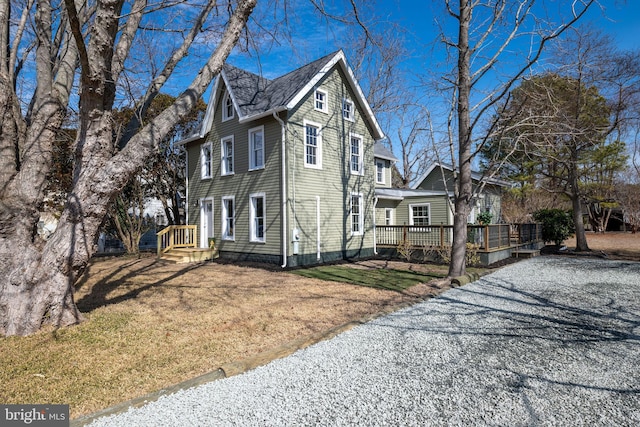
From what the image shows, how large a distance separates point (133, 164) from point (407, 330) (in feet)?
16.7

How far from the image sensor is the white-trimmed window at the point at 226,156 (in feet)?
48.9

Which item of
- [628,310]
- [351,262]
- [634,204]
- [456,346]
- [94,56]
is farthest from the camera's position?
[634,204]

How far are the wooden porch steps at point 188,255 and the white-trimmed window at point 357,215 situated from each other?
6140 millimetres

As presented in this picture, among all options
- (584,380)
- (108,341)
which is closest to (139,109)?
(108,341)

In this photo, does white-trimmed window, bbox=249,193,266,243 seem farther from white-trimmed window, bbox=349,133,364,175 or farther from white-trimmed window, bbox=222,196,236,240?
white-trimmed window, bbox=349,133,364,175

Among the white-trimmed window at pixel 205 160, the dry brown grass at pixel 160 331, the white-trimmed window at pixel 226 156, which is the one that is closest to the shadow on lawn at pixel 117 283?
the dry brown grass at pixel 160 331

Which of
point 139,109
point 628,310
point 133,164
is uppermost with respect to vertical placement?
point 139,109

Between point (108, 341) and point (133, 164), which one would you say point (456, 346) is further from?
point (133, 164)

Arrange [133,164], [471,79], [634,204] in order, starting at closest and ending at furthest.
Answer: [133,164] → [471,79] → [634,204]

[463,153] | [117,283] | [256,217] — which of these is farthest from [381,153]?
[117,283]

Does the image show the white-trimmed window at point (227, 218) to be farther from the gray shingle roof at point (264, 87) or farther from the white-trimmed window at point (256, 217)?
the gray shingle roof at point (264, 87)

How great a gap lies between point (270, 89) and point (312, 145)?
3786mm

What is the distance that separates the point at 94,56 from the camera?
5102 millimetres

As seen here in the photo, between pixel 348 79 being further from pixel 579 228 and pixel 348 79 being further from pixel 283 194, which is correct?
pixel 579 228
